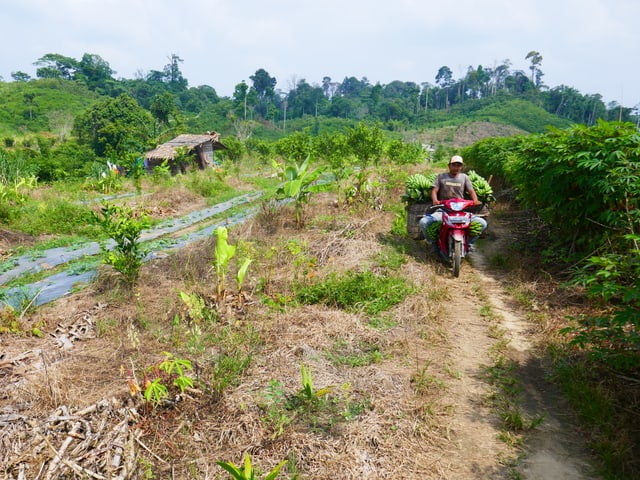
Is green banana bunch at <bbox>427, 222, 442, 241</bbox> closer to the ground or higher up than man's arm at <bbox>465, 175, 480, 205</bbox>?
closer to the ground

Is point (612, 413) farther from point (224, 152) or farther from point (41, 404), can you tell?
point (224, 152)

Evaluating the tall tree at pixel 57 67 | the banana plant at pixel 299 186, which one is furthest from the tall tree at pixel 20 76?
the banana plant at pixel 299 186

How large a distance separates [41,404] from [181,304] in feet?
6.22

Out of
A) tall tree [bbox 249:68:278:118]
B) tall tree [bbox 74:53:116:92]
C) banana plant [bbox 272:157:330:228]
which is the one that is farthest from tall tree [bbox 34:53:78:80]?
banana plant [bbox 272:157:330:228]

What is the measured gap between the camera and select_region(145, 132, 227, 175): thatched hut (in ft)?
76.1

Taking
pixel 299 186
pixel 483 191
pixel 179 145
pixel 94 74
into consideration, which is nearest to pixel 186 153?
pixel 179 145

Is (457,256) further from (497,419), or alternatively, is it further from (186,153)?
(186,153)

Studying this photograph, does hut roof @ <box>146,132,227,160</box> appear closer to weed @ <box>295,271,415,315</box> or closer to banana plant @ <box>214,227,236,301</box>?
banana plant @ <box>214,227,236,301</box>

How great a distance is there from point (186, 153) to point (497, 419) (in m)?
21.9

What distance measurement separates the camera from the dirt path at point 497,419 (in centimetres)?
257

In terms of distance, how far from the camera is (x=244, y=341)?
3.87 meters

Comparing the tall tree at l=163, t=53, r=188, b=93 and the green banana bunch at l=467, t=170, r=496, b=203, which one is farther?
the tall tree at l=163, t=53, r=188, b=93

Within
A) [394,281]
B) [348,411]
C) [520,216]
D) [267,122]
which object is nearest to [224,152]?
[520,216]

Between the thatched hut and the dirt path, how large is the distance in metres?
20.1
